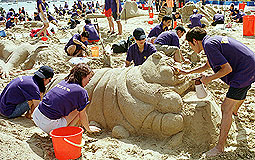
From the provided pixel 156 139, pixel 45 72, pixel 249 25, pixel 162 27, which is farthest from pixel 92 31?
pixel 156 139

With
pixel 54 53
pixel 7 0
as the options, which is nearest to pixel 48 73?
pixel 54 53

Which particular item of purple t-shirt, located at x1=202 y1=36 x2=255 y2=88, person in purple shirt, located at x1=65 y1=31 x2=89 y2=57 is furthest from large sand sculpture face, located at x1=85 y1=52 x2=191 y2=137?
person in purple shirt, located at x1=65 y1=31 x2=89 y2=57

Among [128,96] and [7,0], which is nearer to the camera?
[128,96]

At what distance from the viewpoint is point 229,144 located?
2.79 m

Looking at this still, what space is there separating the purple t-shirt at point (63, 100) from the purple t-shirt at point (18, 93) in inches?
21.7

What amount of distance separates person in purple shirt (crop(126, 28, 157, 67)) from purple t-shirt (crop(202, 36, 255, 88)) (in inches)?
59.0

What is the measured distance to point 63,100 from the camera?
104 inches

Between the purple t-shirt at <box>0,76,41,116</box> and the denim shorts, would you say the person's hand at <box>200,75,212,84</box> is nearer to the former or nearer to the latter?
the purple t-shirt at <box>0,76,41,116</box>

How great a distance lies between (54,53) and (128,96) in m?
3.85

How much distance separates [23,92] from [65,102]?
0.90m

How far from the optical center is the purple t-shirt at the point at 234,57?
8.14 feet

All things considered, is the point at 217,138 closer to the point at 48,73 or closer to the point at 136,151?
the point at 136,151

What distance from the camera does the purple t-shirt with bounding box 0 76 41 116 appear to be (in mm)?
3199

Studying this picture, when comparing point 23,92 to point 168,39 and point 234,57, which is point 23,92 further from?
point 168,39
